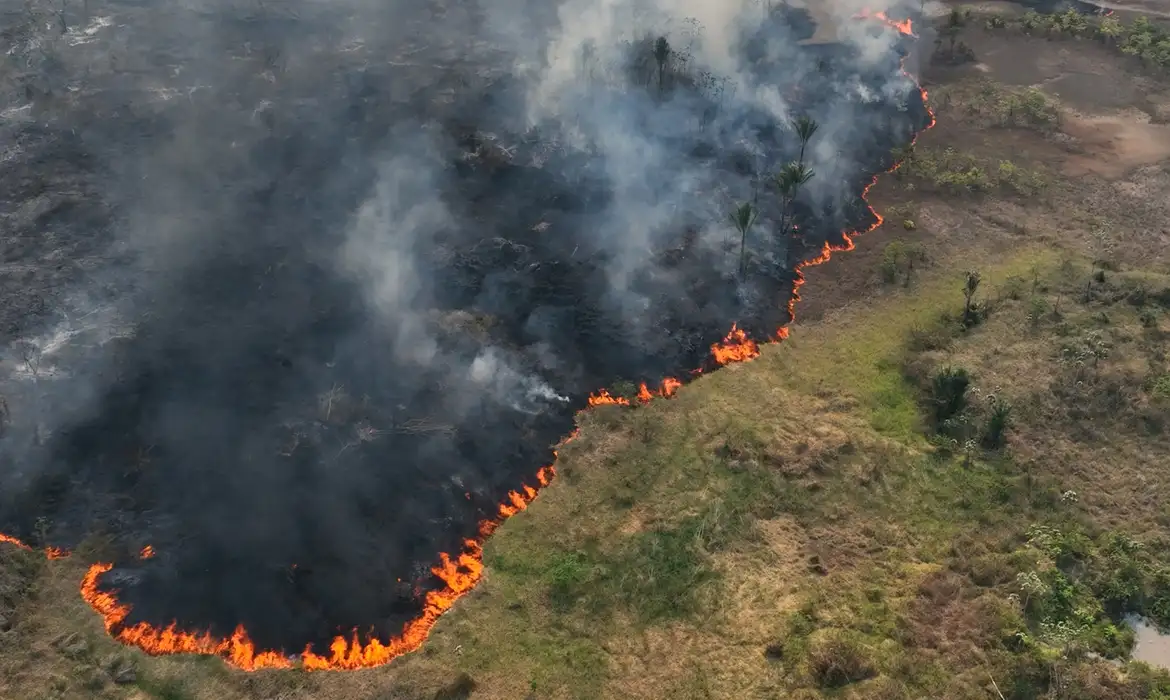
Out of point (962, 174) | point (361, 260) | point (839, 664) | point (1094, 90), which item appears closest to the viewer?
point (839, 664)

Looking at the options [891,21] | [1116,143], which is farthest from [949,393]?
[891,21]

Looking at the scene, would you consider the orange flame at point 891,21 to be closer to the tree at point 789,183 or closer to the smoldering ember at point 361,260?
the smoldering ember at point 361,260

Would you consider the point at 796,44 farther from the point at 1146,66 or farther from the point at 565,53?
the point at 1146,66

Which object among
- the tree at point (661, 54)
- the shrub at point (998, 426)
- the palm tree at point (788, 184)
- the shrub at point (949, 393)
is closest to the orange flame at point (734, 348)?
the shrub at point (949, 393)

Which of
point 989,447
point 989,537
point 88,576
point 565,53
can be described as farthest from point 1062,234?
point 88,576

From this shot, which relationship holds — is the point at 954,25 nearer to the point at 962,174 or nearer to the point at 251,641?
the point at 962,174

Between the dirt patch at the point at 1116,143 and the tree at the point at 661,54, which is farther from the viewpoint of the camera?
the tree at the point at 661,54
